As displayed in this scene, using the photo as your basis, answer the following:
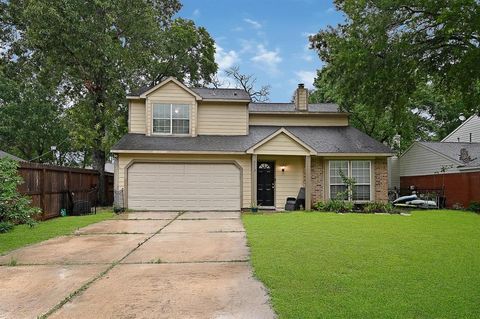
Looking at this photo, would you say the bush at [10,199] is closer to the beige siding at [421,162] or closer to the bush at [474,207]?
the bush at [474,207]

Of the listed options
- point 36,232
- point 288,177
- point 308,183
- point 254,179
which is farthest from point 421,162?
point 36,232

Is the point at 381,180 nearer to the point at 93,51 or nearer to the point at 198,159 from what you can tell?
the point at 198,159

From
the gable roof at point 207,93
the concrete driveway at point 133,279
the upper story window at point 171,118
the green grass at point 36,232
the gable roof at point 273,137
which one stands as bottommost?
the green grass at point 36,232

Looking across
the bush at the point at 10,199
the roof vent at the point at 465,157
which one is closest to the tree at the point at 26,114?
the bush at the point at 10,199

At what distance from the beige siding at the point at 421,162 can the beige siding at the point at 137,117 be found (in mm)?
14929

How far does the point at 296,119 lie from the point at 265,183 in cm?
383

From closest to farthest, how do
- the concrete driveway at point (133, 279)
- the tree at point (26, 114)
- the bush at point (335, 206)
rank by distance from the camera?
the concrete driveway at point (133, 279) < the bush at point (335, 206) < the tree at point (26, 114)

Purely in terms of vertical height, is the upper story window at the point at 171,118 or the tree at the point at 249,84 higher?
the tree at the point at 249,84

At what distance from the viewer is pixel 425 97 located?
2959 cm

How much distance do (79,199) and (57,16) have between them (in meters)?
8.57

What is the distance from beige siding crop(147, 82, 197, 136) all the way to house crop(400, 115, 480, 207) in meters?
12.3

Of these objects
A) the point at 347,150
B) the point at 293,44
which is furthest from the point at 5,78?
the point at 347,150

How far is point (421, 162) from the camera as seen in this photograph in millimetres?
21234

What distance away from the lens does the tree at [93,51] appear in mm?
18359
